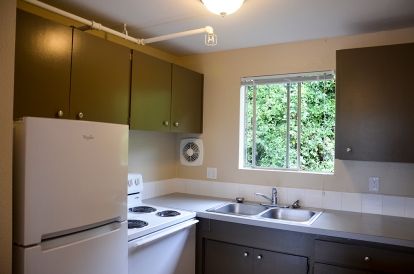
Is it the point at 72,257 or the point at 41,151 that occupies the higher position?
the point at 41,151

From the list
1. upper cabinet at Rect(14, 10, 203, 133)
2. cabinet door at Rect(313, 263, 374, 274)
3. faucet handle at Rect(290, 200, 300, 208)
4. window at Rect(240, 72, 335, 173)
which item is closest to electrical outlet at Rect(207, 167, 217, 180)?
window at Rect(240, 72, 335, 173)

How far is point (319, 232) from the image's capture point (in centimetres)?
206

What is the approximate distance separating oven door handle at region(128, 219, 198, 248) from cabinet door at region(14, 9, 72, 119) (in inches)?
33.5

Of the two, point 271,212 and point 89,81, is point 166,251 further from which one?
point 89,81

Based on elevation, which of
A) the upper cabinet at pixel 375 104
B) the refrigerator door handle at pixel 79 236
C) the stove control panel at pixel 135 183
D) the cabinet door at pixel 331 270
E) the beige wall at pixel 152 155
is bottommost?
the cabinet door at pixel 331 270

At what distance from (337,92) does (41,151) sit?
1941 millimetres

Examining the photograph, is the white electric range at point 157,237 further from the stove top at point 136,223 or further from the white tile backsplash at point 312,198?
the white tile backsplash at point 312,198

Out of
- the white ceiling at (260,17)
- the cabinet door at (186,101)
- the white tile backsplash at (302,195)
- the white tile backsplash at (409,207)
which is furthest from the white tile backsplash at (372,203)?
the cabinet door at (186,101)

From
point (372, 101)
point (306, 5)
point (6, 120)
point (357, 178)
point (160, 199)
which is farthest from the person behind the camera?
point (160, 199)

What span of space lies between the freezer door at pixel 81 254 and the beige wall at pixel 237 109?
1454 millimetres

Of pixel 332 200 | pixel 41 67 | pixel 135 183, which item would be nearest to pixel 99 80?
pixel 41 67

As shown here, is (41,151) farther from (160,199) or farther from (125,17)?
(160,199)

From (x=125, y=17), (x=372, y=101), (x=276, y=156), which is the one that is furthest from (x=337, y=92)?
(x=125, y=17)

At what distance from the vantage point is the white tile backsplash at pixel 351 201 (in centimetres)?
254
